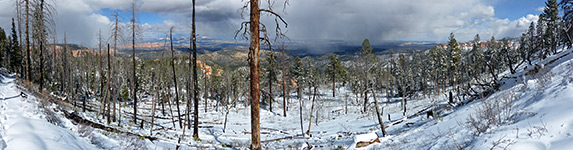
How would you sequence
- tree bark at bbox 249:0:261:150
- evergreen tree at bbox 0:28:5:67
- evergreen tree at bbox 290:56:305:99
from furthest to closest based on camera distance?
evergreen tree at bbox 290:56:305:99, evergreen tree at bbox 0:28:5:67, tree bark at bbox 249:0:261:150

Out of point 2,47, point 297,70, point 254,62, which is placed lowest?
point 297,70

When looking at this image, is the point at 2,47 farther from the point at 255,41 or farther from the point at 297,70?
the point at 255,41

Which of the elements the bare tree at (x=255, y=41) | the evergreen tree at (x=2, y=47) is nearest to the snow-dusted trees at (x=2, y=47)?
the evergreen tree at (x=2, y=47)

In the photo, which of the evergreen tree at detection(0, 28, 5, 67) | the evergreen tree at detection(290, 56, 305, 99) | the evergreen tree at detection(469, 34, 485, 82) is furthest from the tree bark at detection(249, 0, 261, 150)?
the evergreen tree at detection(0, 28, 5, 67)

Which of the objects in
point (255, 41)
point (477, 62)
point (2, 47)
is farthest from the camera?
→ point (2, 47)

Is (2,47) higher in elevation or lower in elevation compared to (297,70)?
higher

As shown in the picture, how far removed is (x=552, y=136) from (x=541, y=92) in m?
3.58

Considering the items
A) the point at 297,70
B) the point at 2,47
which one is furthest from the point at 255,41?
the point at 2,47

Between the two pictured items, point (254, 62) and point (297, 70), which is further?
point (297, 70)

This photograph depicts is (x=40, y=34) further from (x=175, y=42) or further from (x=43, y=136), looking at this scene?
(x=43, y=136)

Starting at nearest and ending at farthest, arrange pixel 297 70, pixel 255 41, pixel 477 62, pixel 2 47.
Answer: pixel 255 41 → pixel 477 62 → pixel 2 47 → pixel 297 70

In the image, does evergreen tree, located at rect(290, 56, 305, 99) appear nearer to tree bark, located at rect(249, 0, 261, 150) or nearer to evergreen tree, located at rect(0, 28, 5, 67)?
tree bark, located at rect(249, 0, 261, 150)

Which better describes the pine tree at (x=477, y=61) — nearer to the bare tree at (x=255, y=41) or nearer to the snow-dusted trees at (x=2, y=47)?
the bare tree at (x=255, y=41)

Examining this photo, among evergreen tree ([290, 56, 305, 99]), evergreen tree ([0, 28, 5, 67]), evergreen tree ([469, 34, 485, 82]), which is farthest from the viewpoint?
evergreen tree ([290, 56, 305, 99])
